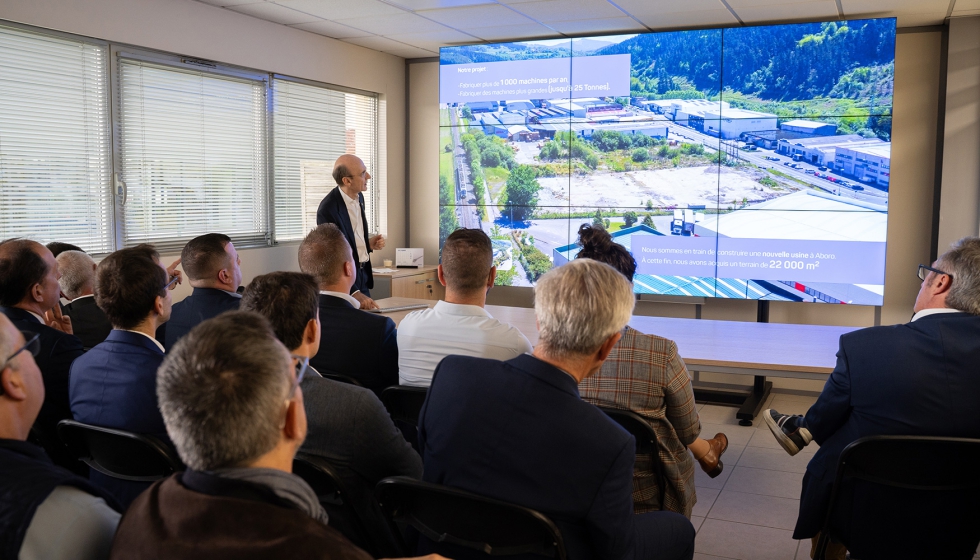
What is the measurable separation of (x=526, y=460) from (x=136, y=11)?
4.82 m

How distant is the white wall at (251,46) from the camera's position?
4.75 m

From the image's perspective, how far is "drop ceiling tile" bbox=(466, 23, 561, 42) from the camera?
6527 millimetres

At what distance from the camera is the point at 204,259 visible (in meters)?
3.20

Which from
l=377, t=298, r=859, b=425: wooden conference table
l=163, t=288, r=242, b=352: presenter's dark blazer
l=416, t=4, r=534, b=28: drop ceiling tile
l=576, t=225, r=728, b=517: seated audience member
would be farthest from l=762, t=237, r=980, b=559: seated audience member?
l=416, t=4, r=534, b=28: drop ceiling tile

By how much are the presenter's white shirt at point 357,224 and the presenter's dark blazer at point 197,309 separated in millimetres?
2277

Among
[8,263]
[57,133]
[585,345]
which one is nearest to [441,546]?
[585,345]

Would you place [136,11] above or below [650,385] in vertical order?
above

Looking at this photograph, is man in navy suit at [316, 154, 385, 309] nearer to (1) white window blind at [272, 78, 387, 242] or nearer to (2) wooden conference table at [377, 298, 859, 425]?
(2) wooden conference table at [377, 298, 859, 425]

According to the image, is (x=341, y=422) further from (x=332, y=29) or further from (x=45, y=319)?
(x=332, y=29)

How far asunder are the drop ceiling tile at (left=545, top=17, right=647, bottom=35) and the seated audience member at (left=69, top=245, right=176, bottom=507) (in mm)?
4770

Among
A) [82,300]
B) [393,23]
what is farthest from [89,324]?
[393,23]

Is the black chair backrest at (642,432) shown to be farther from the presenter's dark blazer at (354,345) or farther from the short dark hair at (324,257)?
the short dark hair at (324,257)

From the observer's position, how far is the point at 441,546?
1.68m

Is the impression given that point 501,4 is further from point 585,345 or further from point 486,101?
point 585,345
